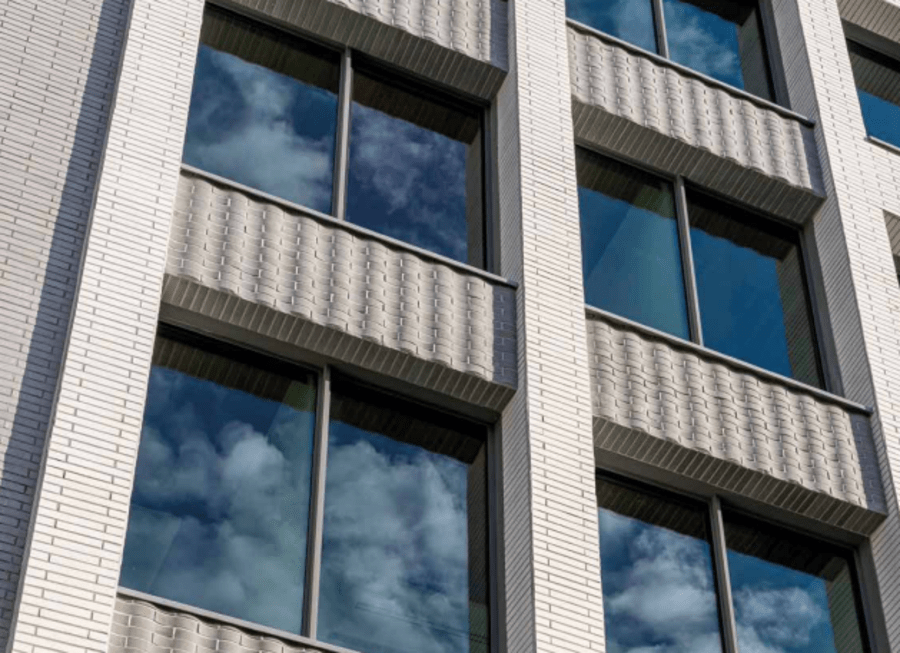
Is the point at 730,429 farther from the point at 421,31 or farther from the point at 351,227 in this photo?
the point at 421,31

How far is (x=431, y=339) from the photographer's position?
1335 cm

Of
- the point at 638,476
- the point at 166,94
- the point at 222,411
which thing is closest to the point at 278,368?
the point at 222,411

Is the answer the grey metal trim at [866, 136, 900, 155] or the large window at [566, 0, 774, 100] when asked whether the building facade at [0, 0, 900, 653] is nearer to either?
the grey metal trim at [866, 136, 900, 155]

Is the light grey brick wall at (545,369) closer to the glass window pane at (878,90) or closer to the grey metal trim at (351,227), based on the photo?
the grey metal trim at (351,227)

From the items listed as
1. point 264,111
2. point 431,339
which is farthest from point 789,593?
point 264,111

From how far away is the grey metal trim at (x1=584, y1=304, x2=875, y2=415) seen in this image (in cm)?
1436

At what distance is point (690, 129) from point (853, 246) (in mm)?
2143

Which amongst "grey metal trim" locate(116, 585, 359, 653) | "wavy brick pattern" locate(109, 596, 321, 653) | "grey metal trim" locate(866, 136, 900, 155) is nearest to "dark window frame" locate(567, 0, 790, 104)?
"grey metal trim" locate(866, 136, 900, 155)

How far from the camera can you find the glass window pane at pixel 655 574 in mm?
13047

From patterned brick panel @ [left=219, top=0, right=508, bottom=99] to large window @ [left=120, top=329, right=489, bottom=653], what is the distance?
408 centimetres

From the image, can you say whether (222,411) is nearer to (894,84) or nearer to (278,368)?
(278,368)

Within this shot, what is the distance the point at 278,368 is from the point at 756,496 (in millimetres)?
4601

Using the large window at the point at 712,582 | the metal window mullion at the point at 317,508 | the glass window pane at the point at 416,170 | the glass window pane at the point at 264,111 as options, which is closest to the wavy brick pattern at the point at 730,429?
the large window at the point at 712,582

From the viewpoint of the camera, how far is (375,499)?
499 inches
